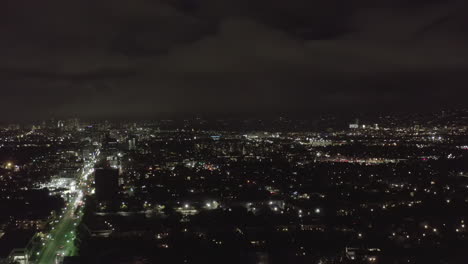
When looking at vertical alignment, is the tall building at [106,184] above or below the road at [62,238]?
above

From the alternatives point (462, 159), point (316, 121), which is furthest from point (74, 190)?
point (316, 121)

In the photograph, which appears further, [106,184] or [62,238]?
[106,184]

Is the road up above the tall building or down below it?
below

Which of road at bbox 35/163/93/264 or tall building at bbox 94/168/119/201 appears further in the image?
tall building at bbox 94/168/119/201

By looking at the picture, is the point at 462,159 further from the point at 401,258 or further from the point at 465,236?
the point at 401,258

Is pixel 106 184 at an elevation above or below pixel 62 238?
above
